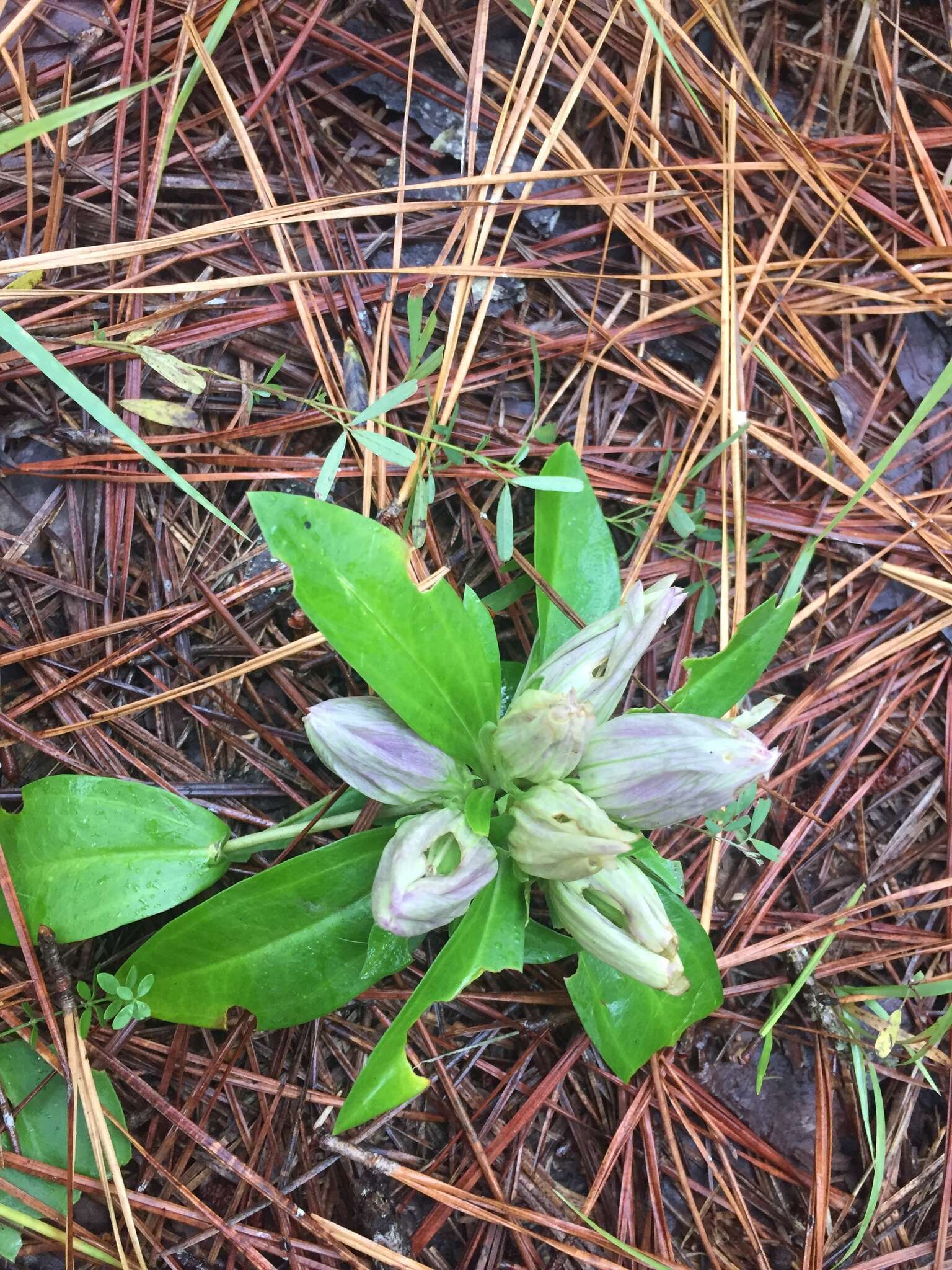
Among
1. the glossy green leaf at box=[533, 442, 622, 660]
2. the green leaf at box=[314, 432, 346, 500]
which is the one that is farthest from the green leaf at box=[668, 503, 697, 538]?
the green leaf at box=[314, 432, 346, 500]

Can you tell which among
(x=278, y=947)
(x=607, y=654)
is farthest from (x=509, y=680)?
(x=278, y=947)

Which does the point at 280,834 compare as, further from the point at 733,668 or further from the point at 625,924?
the point at 733,668

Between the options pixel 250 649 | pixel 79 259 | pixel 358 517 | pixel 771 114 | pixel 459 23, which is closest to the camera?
pixel 358 517

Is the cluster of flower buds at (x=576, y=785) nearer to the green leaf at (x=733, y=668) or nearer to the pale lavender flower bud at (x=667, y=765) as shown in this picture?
the pale lavender flower bud at (x=667, y=765)

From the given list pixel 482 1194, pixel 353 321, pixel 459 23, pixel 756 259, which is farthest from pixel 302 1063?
pixel 459 23

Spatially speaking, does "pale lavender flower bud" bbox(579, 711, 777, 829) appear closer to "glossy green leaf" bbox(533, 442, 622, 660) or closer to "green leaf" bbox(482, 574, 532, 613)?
"glossy green leaf" bbox(533, 442, 622, 660)

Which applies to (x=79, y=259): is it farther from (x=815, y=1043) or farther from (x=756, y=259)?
(x=815, y=1043)

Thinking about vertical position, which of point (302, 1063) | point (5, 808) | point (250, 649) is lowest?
point (302, 1063)
